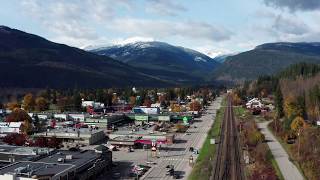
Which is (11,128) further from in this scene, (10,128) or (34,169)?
(34,169)

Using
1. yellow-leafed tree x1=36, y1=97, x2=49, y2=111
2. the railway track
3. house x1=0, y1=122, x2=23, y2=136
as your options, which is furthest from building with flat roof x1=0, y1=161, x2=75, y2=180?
yellow-leafed tree x1=36, y1=97, x2=49, y2=111

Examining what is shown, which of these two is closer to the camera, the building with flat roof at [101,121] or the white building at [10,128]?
the white building at [10,128]

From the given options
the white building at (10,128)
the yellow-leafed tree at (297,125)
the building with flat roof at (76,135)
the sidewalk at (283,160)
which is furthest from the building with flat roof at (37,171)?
the yellow-leafed tree at (297,125)

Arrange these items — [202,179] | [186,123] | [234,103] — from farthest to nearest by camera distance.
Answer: [234,103] < [186,123] < [202,179]

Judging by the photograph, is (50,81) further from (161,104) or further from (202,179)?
(202,179)

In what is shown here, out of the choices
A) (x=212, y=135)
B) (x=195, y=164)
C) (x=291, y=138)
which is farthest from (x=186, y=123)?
(x=195, y=164)

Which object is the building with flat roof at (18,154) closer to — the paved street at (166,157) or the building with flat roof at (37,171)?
the building with flat roof at (37,171)

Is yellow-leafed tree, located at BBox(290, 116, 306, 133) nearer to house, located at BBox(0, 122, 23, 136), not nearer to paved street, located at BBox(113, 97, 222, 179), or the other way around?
paved street, located at BBox(113, 97, 222, 179)
